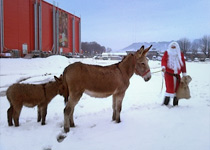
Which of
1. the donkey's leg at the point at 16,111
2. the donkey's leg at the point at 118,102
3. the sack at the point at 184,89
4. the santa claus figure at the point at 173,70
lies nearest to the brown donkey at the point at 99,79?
the donkey's leg at the point at 118,102

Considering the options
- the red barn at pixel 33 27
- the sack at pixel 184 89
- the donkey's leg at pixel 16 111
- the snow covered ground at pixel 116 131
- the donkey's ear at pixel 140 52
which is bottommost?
the snow covered ground at pixel 116 131

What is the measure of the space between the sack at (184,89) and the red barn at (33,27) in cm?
2033

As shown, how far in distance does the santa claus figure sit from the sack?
5.7 inches

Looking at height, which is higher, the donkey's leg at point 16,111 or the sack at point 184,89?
the sack at point 184,89

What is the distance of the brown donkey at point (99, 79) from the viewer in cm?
336

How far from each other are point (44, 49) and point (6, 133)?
24581 mm

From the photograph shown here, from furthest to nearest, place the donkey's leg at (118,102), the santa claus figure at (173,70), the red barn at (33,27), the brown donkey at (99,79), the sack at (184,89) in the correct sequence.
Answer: the red barn at (33,27)
the santa claus figure at (173,70)
the sack at (184,89)
the donkey's leg at (118,102)
the brown donkey at (99,79)

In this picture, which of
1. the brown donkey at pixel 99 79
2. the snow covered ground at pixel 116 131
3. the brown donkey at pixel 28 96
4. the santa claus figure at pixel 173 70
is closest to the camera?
the snow covered ground at pixel 116 131

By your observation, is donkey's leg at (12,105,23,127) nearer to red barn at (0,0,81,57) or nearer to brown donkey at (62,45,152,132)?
brown donkey at (62,45,152,132)

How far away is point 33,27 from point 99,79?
923 inches

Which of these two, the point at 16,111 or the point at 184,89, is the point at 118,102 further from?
the point at 184,89

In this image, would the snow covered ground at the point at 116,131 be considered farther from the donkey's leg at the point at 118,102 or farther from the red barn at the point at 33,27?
the red barn at the point at 33,27

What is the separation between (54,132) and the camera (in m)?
3.40

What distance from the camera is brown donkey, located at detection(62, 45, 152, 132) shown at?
11.0 feet
